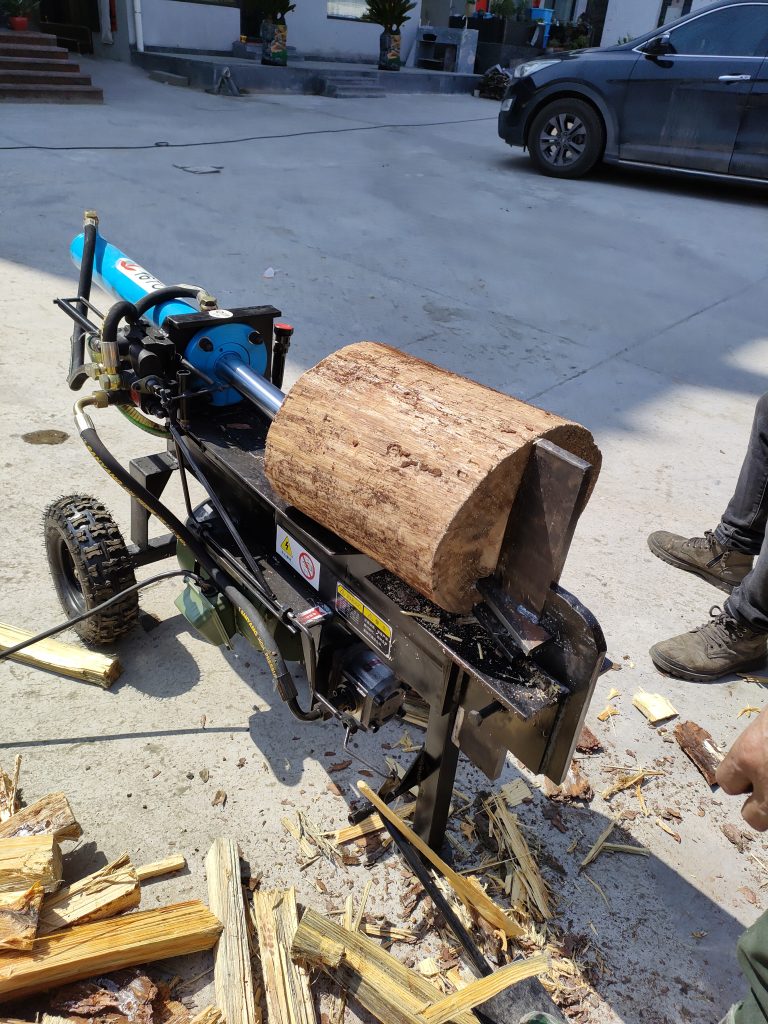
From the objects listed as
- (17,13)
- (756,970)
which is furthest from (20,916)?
(17,13)

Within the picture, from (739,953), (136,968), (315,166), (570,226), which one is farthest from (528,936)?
(315,166)

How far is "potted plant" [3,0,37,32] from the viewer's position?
11.7 m

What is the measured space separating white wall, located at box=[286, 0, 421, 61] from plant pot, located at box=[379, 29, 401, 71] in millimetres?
374

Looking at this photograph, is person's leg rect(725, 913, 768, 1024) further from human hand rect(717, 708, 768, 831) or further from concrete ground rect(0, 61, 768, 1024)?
concrete ground rect(0, 61, 768, 1024)

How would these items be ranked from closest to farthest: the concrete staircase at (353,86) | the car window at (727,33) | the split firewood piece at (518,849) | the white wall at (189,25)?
the split firewood piece at (518,849), the car window at (727,33), the white wall at (189,25), the concrete staircase at (353,86)

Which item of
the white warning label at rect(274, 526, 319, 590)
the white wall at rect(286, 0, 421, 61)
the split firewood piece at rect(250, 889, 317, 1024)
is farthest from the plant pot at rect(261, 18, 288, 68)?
the split firewood piece at rect(250, 889, 317, 1024)

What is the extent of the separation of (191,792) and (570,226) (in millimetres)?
7155

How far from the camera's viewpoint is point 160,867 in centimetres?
202

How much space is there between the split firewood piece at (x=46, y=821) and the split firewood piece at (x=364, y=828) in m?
0.70

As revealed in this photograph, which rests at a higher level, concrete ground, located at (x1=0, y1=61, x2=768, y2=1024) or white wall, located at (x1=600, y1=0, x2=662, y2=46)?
white wall, located at (x1=600, y1=0, x2=662, y2=46)

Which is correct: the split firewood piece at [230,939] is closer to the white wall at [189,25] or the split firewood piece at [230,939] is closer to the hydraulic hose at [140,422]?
the hydraulic hose at [140,422]

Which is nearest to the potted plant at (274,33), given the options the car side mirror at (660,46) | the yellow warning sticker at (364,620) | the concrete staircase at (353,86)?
the concrete staircase at (353,86)

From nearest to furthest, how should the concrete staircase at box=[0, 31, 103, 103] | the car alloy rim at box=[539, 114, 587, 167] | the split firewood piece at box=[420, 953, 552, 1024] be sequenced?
1. the split firewood piece at box=[420, 953, 552, 1024]
2. the car alloy rim at box=[539, 114, 587, 167]
3. the concrete staircase at box=[0, 31, 103, 103]

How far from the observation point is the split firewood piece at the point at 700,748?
2.52m
